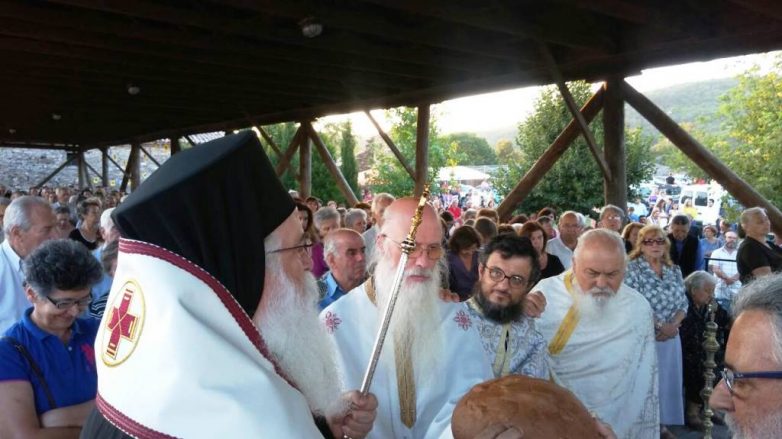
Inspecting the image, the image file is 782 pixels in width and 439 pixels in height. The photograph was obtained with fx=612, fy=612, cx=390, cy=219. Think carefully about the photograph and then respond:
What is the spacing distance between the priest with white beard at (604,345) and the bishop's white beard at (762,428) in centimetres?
181

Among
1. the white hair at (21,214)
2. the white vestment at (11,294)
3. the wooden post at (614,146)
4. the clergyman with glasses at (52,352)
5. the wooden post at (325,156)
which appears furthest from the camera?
the wooden post at (325,156)

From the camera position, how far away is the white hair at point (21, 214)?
155 inches

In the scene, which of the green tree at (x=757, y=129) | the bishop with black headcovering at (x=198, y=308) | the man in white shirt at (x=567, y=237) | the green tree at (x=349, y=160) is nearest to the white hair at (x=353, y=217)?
the man in white shirt at (x=567, y=237)

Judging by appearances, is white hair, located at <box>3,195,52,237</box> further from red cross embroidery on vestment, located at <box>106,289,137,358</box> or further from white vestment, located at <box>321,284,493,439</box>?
red cross embroidery on vestment, located at <box>106,289,137,358</box>

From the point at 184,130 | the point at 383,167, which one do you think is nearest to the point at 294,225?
the point at 184,130

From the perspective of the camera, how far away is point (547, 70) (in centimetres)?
706

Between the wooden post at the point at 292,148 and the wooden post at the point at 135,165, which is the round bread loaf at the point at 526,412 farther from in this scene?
the wooden post at the point at 135,165

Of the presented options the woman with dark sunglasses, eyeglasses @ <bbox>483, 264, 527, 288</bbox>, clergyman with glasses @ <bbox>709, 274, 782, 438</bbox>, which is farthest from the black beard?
the woman with dark sunglasses

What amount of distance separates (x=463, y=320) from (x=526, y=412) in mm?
1508

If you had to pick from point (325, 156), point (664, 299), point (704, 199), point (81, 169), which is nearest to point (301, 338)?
point (664, 299)

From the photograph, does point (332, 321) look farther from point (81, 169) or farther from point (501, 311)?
point (81, 169)

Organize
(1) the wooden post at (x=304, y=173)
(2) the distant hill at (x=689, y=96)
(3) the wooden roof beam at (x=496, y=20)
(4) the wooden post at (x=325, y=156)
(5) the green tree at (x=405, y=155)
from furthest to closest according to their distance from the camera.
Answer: (2) the distant hill at (x=689, y=96) < (5) the green tree at (x=405, y=155) < (1) the wooden post at (x=304, y=173) < (4) the wooden post at (x=325, y=156) < (3) the wooden roof beam at (x=496, y=20)

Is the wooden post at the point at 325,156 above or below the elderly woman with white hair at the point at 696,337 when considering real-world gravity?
above

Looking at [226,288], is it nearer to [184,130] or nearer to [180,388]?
[180,388]
